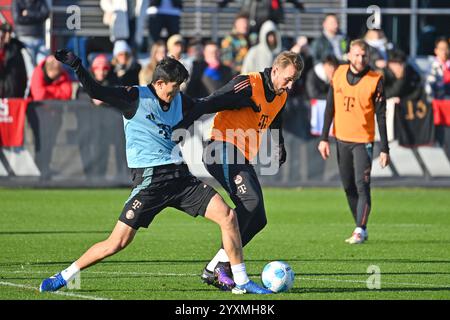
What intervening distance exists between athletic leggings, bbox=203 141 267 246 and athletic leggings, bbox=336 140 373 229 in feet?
13.1

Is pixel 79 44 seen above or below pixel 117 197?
above

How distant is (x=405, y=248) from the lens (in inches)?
535

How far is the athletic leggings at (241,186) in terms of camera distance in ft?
33.9

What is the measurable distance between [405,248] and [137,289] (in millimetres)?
4653

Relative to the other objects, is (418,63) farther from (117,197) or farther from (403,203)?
(117,197)

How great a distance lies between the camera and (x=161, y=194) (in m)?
9.62

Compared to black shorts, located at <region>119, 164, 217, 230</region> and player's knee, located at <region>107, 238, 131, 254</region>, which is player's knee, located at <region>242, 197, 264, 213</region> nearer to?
black shorts, located at <region>119, 164, 217, 230</region>

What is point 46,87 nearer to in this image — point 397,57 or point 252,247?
point 397,57

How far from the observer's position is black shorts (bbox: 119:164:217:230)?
956cm

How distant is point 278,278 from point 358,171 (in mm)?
4691

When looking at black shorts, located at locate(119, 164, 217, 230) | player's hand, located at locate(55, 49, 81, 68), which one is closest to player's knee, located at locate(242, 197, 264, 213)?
black shorts, located at locate(119, 164, 217, 230)

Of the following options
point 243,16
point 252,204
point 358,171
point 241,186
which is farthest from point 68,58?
point 243,16

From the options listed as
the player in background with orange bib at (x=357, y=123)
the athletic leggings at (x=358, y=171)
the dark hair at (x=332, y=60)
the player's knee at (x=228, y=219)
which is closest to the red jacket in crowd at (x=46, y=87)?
the dark hair at (x=332, y=60)
